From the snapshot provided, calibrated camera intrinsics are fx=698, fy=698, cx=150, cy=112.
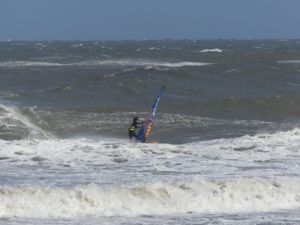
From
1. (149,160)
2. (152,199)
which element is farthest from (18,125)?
(152,199)

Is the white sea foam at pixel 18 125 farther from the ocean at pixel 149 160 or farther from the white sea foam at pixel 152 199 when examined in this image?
the white sea foam at pixel 152 199

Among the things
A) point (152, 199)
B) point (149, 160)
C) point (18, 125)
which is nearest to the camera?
point (152, 199)

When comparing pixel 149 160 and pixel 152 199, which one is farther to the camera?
pixel 149 160

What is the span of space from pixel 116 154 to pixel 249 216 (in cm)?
591

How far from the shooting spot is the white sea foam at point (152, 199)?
11.3 m

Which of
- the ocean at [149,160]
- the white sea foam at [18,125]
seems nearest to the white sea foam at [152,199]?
the ocean at [149,160]

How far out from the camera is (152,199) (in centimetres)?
1193

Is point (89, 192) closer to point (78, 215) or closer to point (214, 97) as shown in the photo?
point (78, 215)

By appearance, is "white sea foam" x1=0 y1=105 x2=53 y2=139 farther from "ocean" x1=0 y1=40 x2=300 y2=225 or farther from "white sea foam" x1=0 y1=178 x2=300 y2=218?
"white sea foam" x1=0 y1=178 x2=300 y2=218

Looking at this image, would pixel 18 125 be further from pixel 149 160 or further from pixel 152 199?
pixel 152 199

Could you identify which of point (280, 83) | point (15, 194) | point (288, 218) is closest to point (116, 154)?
point (15, 194)

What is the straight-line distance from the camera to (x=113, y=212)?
1131 centimetres

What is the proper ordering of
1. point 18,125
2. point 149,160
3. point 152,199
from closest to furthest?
point 152,199 → point 149,160 → point 18,125

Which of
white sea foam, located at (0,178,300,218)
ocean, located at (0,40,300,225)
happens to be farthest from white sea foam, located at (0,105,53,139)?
white sea foam, located at (0,178,300,218)
